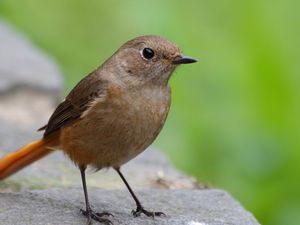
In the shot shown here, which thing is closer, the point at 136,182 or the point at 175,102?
the point at 136,182

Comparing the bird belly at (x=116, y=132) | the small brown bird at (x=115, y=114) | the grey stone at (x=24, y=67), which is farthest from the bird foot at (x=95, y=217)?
the grey stone at (x=24, y=67)

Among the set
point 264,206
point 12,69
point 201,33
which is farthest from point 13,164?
point 201,33

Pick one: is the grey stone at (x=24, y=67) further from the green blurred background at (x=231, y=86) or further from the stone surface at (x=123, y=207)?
the stone surface at (x=123, y=207)

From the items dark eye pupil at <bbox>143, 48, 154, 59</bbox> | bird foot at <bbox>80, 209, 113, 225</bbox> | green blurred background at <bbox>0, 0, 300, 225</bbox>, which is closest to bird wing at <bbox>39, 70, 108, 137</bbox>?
dark eye pupil at <bbox>143, 48, 154, 59</bbox>

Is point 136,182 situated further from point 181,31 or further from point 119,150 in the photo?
point 181,31

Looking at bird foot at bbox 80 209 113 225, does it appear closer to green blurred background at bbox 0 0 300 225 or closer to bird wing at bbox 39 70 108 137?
bird wing at bbox 39 70 108 137
